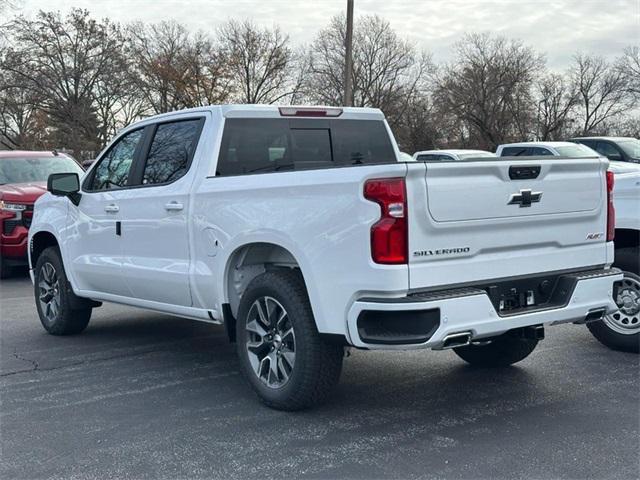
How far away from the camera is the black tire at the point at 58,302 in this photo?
Result: 695 centimetres

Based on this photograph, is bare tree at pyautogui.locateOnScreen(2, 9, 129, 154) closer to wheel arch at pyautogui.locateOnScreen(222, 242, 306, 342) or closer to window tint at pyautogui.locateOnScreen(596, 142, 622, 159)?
window tint at pyautogui.locateOnScreen(596, 142, 622, 159)

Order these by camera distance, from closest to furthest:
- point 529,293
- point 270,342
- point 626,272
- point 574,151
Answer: point 529,293
point 270,342
point 626,272
point 574,151

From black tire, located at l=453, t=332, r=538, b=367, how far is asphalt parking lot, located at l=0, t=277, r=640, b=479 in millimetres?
97

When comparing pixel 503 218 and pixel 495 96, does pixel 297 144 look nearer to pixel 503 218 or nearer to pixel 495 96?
pixel 503 218

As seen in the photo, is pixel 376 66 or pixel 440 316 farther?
pixel 376 66

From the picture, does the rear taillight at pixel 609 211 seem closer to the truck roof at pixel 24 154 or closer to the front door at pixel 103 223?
the front door at pixel 103 223

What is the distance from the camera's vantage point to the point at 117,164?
6.36 meters

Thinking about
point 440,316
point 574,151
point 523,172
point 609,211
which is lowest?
point 574,151

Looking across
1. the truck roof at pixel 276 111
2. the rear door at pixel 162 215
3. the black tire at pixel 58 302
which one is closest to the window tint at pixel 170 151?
the rear door at pixel 162 215

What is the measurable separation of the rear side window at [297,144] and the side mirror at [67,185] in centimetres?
191

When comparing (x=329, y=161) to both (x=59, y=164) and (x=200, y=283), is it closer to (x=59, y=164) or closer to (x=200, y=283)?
(x=200, y=283)

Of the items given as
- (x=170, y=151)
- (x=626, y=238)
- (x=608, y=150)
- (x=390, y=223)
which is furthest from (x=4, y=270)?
(x=608, y=150)

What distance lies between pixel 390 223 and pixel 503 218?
30.0 inches

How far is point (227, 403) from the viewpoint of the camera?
16.1 ft
